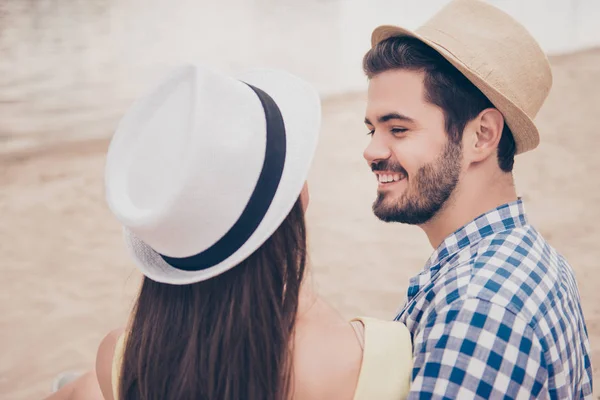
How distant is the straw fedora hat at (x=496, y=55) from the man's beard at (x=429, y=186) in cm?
20

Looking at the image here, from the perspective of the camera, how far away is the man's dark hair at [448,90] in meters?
1.85

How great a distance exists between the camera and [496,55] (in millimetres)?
1766

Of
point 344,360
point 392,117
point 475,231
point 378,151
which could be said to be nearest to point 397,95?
point 392,117

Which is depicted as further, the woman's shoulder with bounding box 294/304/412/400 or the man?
the man

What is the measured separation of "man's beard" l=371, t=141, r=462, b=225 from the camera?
1.81m

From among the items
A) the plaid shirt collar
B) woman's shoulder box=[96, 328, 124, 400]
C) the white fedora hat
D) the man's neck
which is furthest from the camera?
the man's neck

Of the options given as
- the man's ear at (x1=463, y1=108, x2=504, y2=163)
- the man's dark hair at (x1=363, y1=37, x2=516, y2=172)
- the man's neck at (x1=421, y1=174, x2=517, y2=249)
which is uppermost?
the man's dark hair at (x1=363, y1=37, x2=516, y2=172)

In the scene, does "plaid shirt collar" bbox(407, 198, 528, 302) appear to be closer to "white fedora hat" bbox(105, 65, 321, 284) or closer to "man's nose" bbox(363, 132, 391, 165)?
"man's nose" bbox(363, 132, 391, 165)

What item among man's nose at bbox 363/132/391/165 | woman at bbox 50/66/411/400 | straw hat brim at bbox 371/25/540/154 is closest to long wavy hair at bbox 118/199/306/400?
woman at bbox 50/66/411/400

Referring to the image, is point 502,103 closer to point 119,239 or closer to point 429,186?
point 429,186

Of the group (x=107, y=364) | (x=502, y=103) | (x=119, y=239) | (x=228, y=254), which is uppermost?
(x=502, y=103)

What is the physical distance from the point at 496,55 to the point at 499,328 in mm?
825

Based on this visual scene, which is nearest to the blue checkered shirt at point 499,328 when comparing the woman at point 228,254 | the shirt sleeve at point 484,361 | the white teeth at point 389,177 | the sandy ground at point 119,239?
the shirt sleeve at point 484,361

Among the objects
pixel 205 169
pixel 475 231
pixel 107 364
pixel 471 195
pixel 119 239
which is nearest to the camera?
pixel 205 169
